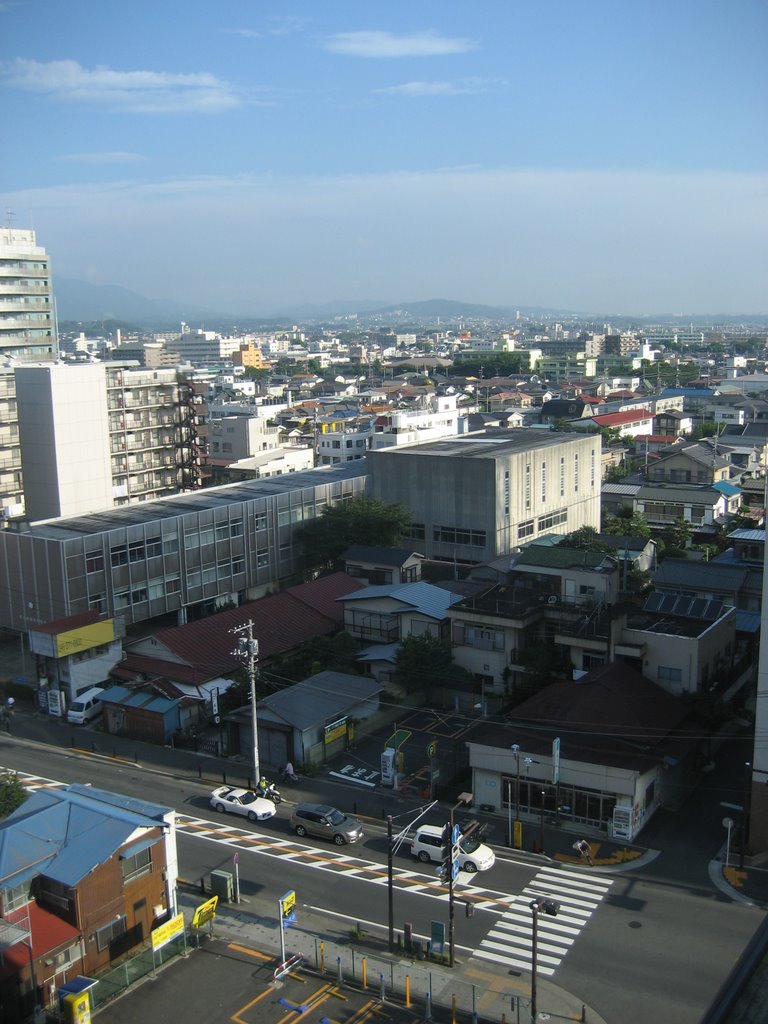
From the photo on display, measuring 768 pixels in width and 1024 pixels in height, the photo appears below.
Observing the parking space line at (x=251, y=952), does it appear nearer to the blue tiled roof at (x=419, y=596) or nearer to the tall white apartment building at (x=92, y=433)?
the blue tiled roof at (x=419, y=596)

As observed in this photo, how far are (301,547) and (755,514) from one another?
1782 centimetres

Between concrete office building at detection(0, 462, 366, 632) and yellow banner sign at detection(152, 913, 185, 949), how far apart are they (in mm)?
11418

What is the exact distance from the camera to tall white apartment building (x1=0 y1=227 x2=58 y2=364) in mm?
37213

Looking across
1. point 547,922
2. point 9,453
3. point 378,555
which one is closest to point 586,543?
point 378,555

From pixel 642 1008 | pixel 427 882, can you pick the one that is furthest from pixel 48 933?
pixel 642 1008

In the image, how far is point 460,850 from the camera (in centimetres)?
1231

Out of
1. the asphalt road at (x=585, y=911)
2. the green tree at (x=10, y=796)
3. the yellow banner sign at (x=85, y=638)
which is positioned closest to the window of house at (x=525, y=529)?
the yellow banner sign at (x=85, y=638)

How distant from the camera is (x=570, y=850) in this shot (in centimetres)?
1280

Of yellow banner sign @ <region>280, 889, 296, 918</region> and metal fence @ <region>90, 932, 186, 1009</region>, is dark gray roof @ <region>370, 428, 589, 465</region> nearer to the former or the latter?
yellow banner sign @ <region>280, 889, 296, 918</region>

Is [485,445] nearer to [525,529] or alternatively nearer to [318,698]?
[525,529]

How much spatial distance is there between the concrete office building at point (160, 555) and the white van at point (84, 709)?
9.62ft

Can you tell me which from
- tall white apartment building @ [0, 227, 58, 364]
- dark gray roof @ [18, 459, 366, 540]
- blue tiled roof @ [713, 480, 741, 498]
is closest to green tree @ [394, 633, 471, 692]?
dark gray roof @ [18, 459, 366, 540]

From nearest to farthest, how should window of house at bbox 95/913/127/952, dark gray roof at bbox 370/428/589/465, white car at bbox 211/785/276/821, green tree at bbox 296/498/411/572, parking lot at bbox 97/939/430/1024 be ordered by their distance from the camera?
parking lot at bbox 97/939/430/1024, window of house at bbox 95/913/127/952, white car at bbox 211/785/276/821, green tree at bbox 296/498/411/572, dark gray roof at bbox 370/428/589/465

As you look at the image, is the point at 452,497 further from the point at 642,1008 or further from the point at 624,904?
the point at 642,1008
